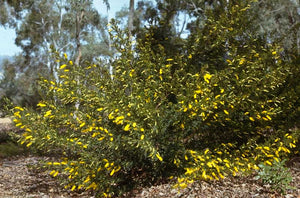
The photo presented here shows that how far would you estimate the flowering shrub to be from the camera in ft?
10.3

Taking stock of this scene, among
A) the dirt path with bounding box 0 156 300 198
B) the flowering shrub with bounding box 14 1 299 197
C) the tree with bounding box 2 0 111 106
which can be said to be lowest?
the dirt path with bounding box 0 156 300 198

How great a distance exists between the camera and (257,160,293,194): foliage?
335 cm

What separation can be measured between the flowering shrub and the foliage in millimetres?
90

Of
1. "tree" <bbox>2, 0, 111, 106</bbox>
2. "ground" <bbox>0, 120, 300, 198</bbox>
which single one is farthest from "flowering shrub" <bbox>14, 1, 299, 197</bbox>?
"tree" <bbox>2, 0, 111, 106</bbox>

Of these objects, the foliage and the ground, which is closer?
the foliage

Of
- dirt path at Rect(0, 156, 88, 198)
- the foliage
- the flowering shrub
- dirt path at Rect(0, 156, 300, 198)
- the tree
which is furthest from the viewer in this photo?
the tree

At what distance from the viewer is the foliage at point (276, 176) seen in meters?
3.35

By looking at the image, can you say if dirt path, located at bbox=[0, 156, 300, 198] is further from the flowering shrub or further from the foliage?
the flowering shrub

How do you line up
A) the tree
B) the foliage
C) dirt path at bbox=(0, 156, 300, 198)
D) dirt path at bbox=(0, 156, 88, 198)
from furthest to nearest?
the tree
dirt path at bbox=(0, 156, 88, 198)
dirt path at bbox=(0, 156, 300, 198)
the foliage

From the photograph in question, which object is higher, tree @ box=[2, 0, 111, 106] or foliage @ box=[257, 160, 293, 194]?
tree @ box=[2, 0, 111, 106]

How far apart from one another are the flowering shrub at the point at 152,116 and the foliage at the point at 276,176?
9 centimetres

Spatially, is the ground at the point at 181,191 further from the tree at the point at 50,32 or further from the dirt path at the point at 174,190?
the tree at the point at 50,32

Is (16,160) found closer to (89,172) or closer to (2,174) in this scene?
(2,174)

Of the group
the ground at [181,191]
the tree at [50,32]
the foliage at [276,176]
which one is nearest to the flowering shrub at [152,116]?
the foliage at [276,176]
